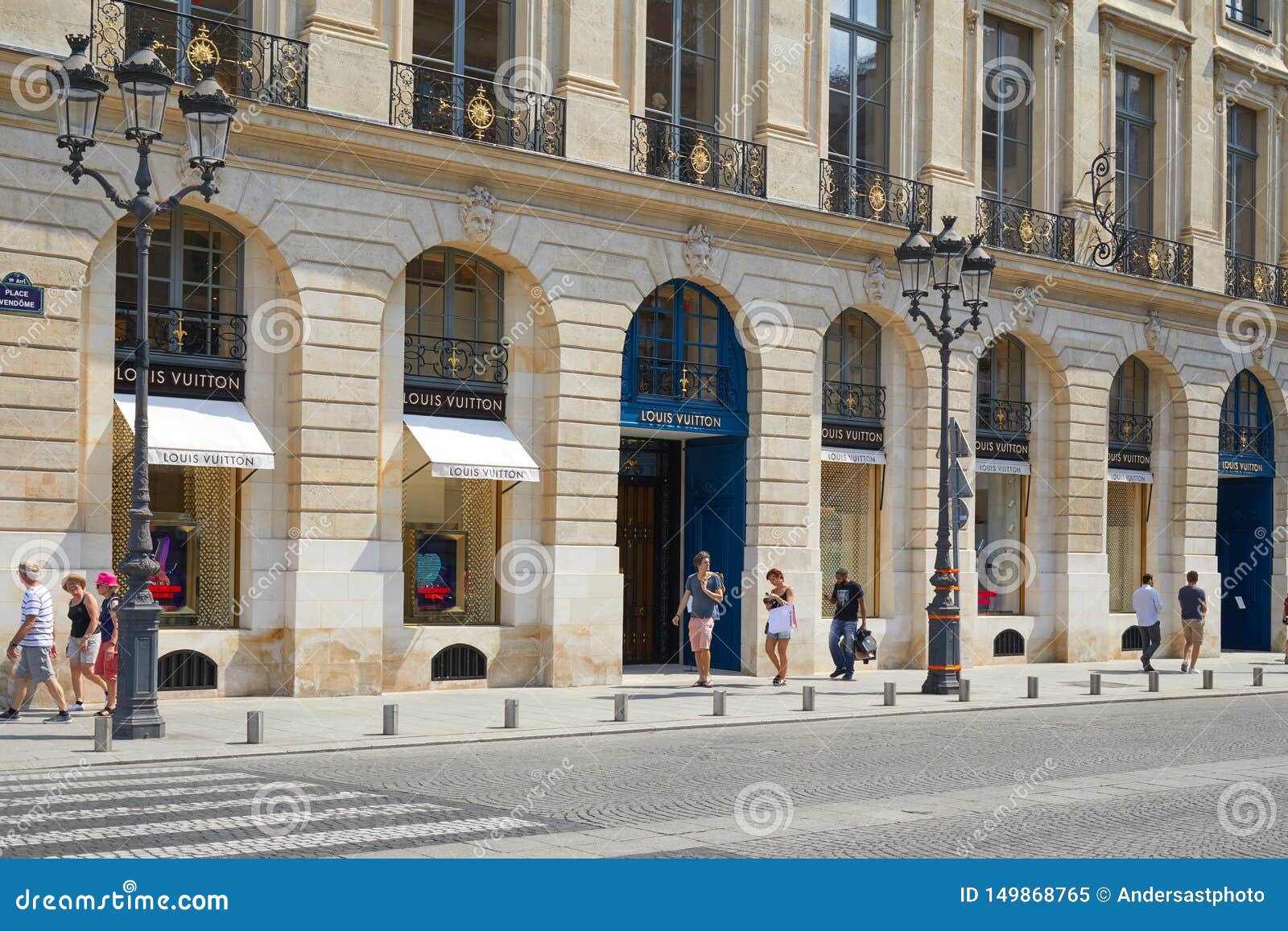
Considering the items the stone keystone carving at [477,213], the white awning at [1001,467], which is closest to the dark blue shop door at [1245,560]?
the white awning at [1001,467]

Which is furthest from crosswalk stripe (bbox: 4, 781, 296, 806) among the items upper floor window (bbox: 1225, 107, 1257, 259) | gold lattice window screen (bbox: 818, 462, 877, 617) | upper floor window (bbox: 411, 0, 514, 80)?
upper floor window (bbox: 1225, 107, 1257, 259)

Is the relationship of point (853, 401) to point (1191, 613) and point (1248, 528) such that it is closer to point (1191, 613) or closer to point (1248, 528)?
point (1191, 613)

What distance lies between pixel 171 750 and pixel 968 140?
19.6 meters

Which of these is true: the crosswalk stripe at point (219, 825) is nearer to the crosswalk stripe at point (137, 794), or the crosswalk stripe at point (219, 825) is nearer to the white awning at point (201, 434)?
the crosswalk stripe at point (137, 794)

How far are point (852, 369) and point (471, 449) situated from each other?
8334 millimetres

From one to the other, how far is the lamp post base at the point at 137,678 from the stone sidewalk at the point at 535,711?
201 millimetres

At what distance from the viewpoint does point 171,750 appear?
14.9 meters

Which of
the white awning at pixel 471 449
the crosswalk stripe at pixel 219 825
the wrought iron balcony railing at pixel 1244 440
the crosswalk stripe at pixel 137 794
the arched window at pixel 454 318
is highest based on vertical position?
the arched window at pixel 454 318

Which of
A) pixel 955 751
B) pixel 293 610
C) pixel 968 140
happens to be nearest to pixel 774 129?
pixel 968 140

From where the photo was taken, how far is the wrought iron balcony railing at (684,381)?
25.0m

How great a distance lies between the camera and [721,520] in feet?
86.2

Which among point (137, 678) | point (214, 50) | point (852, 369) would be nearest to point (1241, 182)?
point (852, 369)

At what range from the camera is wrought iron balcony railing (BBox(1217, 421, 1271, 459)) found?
35.6 metres

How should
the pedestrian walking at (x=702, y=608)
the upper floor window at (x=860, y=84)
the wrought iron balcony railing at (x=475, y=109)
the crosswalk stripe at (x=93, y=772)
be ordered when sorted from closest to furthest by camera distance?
the crosswalk stripe at (x=93, y=772)
the wrought iron balcony railing at (x=475, y=109)
the pedestrian walking at (x=702, y=608)
the upper floor window at (x=860, y=84)
